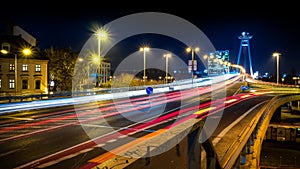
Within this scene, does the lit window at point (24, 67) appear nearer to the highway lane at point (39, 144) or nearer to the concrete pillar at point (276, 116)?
the highway lane at point (39, 144)

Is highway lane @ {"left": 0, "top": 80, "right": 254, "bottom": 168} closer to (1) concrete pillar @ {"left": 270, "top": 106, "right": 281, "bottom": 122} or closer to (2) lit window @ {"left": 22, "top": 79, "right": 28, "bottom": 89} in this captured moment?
(2) lit window @ {"left": 22, "top": 79, "right": 28, "bottom": 89}

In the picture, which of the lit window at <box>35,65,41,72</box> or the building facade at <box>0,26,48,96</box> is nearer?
the building facade at <box>0,26,48,96</box>

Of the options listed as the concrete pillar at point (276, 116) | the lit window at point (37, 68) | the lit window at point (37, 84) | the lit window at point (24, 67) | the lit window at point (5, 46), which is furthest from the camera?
the lit window at point (37, 68)

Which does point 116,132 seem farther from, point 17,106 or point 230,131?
point 17,106

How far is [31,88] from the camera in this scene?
48938 mm

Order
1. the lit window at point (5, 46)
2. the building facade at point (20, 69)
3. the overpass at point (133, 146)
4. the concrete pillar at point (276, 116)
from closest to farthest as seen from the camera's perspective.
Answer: the overpass at point (133, 146), the building facade at point (20, 69), the lit window at point (5, 46), the concrete pillar at point (276, 116)

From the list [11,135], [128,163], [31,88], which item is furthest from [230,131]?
[31,88]

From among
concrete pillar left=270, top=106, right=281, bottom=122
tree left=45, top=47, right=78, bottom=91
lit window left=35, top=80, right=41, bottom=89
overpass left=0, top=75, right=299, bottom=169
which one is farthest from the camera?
tree left=45, top=47, right=78, bottom=91

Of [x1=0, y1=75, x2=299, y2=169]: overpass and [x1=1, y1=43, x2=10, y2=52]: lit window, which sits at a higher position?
[x1=1, y1=43, x2=10, y2=52]: lit window

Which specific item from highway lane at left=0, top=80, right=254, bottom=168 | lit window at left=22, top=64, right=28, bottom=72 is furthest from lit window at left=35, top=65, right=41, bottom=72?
highway lane at left=0, top=80, right=254, bottom=168

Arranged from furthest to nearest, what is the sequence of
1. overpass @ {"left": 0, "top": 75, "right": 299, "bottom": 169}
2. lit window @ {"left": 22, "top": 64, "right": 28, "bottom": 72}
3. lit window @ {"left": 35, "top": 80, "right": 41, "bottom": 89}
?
lit window @ {"left": 35, "top": 80, "right": 41, "bottom": 89} → lit window @ {"left": 22, "top": 64, "right": 28, "bottom": 72} → overpass @ {"left": 0, "top": 75, "right": 299, "bottom": 169}

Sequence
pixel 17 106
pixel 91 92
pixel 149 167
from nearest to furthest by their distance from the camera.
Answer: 1. pixel 149 167
2. pixel 17 106
3. pixel 91 92

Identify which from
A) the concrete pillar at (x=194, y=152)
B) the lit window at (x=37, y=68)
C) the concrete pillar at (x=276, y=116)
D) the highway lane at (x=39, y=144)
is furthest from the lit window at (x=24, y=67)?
the concrete pillar at (x=194, y=152)

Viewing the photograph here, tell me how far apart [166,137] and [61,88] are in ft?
173
